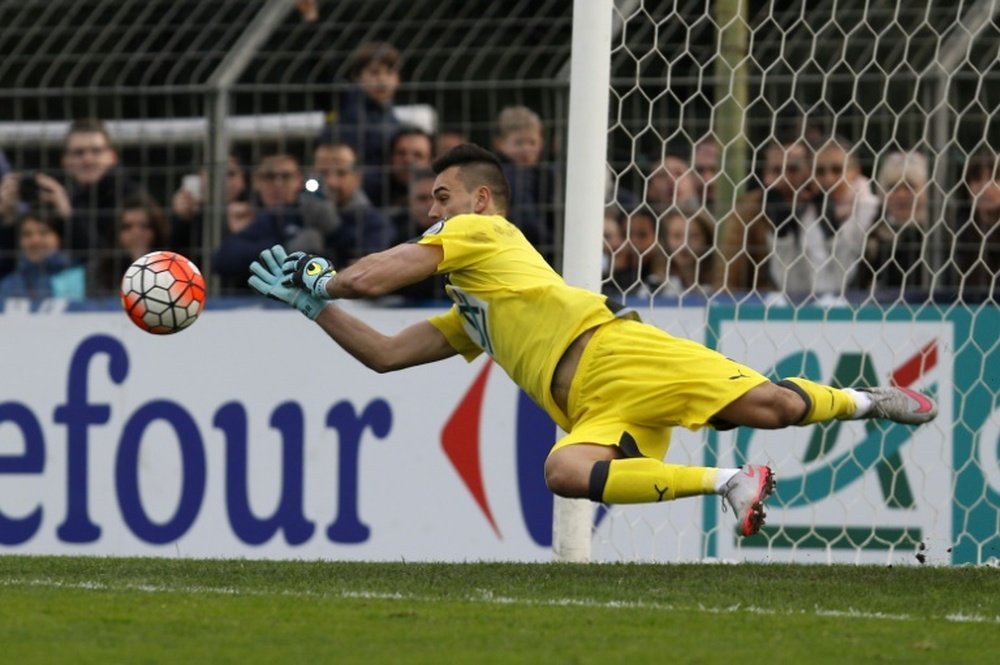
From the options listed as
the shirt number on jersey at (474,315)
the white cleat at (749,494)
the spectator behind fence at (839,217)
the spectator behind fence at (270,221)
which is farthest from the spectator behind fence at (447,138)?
the white cleat at (749,494)

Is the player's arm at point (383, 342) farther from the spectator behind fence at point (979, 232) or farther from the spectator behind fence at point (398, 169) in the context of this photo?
the spectator behind fence at point (979, 232)

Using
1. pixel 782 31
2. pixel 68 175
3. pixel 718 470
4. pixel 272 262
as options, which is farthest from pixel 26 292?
pixel 718 470

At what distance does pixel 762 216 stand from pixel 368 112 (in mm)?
2223

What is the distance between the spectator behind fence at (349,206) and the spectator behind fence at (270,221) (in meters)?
0.14

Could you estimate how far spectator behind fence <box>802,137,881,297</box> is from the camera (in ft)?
32.4

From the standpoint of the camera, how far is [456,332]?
27.1 ft

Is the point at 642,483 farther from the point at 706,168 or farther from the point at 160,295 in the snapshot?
the point at 706,168

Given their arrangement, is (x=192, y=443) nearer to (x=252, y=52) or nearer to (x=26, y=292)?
(x=26, y=292)

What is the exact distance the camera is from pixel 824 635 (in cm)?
597

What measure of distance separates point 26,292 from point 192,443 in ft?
4.75

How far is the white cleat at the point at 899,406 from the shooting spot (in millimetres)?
7891

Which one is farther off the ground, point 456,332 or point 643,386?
point 456,332

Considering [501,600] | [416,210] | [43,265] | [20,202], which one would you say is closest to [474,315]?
[501,600]

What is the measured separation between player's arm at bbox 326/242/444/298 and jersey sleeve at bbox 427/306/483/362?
644 mm
